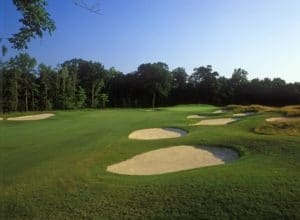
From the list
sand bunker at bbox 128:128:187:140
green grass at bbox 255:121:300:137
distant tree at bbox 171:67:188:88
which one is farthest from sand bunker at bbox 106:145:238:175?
distant tree at bbox 171:67:188:88

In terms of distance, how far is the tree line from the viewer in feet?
185

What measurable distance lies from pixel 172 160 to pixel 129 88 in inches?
2456

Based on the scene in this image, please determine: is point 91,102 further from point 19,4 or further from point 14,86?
point 19,4

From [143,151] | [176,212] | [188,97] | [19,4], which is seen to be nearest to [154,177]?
[176,212]

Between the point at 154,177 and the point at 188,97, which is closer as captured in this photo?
the point at 154,177

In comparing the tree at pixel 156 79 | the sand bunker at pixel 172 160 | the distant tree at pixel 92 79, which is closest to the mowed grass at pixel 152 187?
the sand bunker at pixel 172 160

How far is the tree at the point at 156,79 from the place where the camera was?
68562mm

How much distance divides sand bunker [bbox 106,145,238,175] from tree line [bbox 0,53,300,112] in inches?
1744

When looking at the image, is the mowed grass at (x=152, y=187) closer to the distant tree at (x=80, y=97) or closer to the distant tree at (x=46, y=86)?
the distant tree at (x=46, y=86)

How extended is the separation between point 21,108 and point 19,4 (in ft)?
179

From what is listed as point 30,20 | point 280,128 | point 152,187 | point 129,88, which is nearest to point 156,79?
point 129,88

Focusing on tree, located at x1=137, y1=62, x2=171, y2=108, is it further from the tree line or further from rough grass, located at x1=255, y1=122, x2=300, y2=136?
rough grass, located at x1=255, y1=122, x2=300, y2=136

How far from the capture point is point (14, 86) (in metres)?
52.3

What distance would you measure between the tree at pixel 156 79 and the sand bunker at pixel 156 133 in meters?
49.8
